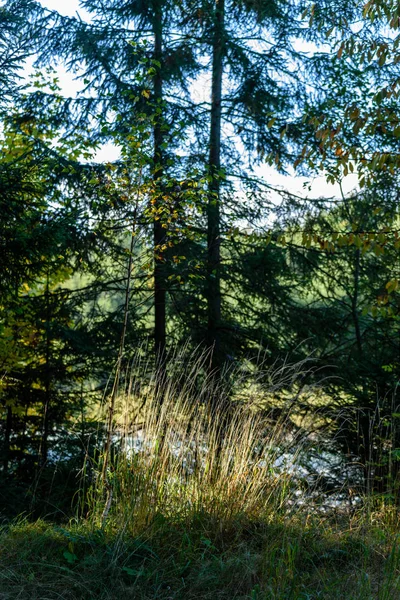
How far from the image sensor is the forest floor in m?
3.80

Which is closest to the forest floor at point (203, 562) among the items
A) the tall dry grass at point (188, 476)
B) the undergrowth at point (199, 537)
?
the undergrowth at point (199, 537)

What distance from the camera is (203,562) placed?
4043 mm

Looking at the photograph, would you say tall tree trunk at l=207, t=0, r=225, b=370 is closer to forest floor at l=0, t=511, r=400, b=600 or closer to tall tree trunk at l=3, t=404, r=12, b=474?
tall tree trunk at l=3, t=404, r=12, b=474

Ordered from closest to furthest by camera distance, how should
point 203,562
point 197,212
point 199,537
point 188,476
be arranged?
point 203,562, point 199,537, point 188,476, point 197,212

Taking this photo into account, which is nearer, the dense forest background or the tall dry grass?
the tall dry grass

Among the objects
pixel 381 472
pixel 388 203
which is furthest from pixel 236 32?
pixel 381 472

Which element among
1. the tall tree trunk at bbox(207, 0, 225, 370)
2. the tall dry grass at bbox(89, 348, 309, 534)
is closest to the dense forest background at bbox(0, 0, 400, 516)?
the tall tree trunk at bbox(207, 0, 225, 370)

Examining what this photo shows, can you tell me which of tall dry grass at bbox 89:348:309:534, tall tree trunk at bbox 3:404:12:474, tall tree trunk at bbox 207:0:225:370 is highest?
tall tree trunk at bbox 207:0:225:370

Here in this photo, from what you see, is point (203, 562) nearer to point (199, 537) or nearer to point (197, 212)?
point (199, 537)

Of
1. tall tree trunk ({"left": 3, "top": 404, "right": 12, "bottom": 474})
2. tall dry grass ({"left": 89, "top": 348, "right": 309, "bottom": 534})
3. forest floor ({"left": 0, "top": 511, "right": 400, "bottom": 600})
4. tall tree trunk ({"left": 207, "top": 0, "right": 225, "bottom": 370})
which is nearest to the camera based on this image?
forest floor ({"left": 0, "top": 511, "right": 400, "bottom": 600})

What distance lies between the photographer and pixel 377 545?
4.41 meters

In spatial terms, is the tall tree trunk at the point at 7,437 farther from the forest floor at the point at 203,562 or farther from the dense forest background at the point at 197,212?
the forest floor at the point at 203,562

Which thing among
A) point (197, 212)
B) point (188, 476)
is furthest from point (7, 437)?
point (188, 476)

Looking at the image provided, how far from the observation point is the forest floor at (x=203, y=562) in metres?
3.80
